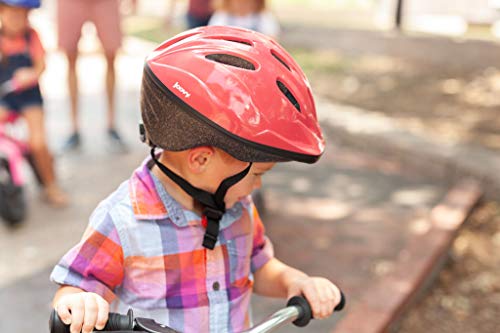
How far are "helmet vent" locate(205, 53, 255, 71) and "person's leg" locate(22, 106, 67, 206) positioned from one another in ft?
9.96

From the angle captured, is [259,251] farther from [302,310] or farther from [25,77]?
[25,77]

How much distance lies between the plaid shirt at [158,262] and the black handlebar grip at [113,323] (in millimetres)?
184

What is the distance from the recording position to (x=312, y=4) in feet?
51.3

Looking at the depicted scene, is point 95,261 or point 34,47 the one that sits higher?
point 95,261

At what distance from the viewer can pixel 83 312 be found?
5.21 ft

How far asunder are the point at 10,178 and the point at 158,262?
2.96 metres

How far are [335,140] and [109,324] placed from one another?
504 centimetres

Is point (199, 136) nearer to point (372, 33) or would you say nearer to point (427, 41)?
point (427, 41)

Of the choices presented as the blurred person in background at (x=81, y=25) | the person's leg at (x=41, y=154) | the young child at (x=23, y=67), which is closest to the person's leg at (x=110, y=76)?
the blurred person in background at (x=81, y=25)

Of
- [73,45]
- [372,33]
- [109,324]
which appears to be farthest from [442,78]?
[109,324]

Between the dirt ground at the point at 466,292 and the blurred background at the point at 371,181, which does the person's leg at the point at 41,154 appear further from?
the dirt ground at the point at 466,292

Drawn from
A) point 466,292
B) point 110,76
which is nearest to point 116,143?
point 110,76

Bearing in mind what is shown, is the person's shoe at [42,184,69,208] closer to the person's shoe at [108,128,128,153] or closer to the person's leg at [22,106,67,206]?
the person's leg at [22,106,67,206]

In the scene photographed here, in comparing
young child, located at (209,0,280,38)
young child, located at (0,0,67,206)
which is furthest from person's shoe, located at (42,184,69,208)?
young child, located at (209,0,280,38)
